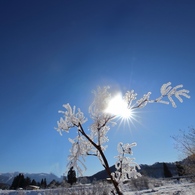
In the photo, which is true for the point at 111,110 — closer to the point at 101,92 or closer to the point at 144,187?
the point at 101,92

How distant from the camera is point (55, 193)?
1892 cm

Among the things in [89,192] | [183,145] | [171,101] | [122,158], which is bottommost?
[122,158]

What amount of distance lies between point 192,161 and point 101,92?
Answer: 55.7 feet

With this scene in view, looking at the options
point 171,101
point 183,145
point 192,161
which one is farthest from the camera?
point 192,161

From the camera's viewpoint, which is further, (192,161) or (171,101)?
(192,161)

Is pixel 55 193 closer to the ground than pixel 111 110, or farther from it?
farther from it

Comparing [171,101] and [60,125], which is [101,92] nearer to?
[60,125]

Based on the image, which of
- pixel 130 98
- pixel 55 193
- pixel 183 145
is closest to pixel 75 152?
pixel 130 98

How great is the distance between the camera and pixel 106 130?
99.2 inches

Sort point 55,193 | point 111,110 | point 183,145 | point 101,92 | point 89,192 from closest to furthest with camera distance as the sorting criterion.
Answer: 1. point 111,110
2. point 101,92
3. point 183,145
4. point 55,193
5. point 89,192

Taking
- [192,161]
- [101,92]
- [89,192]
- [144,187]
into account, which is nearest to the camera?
[101,92]

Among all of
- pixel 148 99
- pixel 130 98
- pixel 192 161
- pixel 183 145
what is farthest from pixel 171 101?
pixel 192 161

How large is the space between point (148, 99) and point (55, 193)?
20682mm

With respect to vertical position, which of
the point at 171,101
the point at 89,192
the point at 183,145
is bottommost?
the point at 171,101
